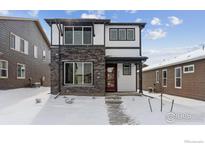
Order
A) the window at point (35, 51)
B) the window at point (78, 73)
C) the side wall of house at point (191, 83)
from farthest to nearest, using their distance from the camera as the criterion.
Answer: the window at point (35, 51), the window at point (78, 73), the side wall of house at point (191, 83)

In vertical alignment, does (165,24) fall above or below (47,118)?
above

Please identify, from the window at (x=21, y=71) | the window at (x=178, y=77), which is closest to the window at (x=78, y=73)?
the window at (x=178, y=77)

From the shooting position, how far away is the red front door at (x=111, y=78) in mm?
15000

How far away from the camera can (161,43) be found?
13562mm

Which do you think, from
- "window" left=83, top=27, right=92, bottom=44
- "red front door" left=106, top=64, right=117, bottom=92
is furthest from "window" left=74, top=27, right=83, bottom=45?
"red front door" left=106, top=64, right=117, bottom=92

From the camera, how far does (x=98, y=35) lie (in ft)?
45.2

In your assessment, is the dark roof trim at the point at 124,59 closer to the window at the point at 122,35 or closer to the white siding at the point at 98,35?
the white siding at the point at 98,35

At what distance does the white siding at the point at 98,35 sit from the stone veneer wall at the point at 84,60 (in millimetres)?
357

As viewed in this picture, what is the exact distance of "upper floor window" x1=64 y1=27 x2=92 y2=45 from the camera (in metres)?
13.7
